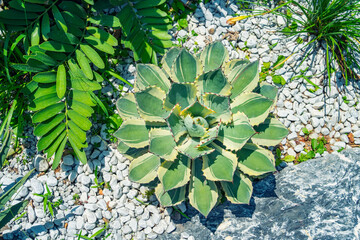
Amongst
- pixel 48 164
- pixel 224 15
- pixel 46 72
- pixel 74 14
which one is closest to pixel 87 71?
pixel 46 72

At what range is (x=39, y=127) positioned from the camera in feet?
7.22

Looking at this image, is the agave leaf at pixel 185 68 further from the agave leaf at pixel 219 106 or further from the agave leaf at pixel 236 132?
the agave leaf at pixel 236 132

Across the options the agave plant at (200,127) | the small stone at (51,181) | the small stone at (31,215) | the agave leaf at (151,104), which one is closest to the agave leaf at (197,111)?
the agave plant at (200,127)

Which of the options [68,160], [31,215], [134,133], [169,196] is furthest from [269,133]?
[31,215]

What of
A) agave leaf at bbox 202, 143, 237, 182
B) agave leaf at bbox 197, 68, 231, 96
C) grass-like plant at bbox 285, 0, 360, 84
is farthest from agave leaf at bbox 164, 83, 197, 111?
grass-like plant at bbox 285, 0, 360, 84

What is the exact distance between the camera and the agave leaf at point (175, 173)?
2002mm

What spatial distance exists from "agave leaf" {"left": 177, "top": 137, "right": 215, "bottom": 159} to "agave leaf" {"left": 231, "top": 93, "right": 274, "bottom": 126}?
12.8 inches

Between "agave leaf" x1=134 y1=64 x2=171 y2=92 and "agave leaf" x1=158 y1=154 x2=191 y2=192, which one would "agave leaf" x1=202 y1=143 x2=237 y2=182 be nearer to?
"agave leaf" x1=158 y1=154 x2=191 y2=192

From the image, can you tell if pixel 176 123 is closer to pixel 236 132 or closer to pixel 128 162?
pixel 236 132

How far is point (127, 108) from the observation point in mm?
2182

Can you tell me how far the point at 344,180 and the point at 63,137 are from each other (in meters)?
2.01

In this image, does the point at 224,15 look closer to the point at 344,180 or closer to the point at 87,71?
the point at 87,71

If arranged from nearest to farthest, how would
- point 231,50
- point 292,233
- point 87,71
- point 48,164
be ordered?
point 292,233
point 87,71
point 48,164
point 231,50

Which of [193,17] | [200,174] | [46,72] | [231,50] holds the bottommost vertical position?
[200,174]
